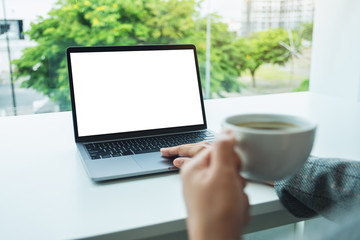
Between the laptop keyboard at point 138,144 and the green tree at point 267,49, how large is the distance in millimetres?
4175

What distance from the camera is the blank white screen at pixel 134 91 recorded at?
93 centimetres

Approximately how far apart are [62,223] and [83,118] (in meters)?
0.39

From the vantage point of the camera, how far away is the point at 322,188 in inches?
24.6

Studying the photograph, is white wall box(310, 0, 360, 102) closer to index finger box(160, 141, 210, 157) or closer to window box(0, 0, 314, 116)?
index finger box(160, 141, 210, 157)

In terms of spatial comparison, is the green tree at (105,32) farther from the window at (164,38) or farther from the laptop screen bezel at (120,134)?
the laptop screen bezel at (120,134)

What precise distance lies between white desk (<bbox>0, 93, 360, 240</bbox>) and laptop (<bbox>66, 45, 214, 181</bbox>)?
0.24 ft

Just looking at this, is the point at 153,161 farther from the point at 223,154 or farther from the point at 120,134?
the point at 223,154

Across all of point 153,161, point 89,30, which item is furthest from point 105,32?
point 153,161

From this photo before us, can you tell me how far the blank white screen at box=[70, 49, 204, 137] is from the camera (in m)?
0.93

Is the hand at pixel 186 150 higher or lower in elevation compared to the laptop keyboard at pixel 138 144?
higher

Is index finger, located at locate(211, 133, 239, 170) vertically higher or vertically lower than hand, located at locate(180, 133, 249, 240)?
higher

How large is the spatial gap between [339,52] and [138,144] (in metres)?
1.77

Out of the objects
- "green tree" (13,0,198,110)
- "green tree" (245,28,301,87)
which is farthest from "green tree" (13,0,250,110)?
"green tree" (245,28,301,87)

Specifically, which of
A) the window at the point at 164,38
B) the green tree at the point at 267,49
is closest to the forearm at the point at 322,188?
the window at the point at 164,38
